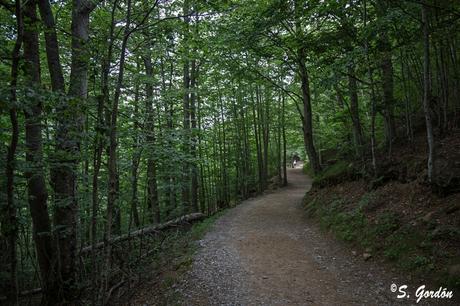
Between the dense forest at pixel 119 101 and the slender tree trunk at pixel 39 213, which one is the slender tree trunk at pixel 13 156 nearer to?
the dense forest at pixel 119 101

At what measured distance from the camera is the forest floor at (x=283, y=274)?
173 inches

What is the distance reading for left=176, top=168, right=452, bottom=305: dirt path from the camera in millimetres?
4402

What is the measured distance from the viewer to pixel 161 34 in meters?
5.29

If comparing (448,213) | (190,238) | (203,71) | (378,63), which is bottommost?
(190,238)

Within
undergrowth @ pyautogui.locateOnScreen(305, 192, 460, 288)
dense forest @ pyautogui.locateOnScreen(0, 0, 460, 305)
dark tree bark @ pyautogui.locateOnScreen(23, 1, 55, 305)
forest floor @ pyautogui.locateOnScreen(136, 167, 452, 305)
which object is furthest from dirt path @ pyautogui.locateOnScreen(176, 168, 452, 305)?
dark tree bark @ pyautogui.locateOnScreen(23, 1, 55, 305)

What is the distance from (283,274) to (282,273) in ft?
0.15

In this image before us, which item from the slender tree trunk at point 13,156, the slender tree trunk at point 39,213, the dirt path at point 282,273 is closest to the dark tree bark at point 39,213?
the slender tree trunk at point 39,213

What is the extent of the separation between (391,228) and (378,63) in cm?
408

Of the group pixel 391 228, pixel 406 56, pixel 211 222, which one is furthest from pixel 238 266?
pixel 406 56

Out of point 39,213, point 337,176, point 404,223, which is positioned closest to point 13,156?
point 39,213

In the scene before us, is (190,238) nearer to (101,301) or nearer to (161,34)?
(101,301)

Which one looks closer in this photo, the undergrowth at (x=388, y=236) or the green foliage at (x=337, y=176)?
the undergrowth at (x=388, y=236)

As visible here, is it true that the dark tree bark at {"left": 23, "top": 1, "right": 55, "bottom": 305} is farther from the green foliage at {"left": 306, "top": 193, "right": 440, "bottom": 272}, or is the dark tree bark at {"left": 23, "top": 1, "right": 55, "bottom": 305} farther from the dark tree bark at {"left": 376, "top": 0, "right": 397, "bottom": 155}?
the dark tree bark at {"left": 376, "top": 0, "right": 397, "bottom": 155}

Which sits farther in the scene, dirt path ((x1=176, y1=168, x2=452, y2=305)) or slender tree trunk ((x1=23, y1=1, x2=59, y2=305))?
slender tree trunk ((x1=23, y1=1, x2=59, y2=305))
